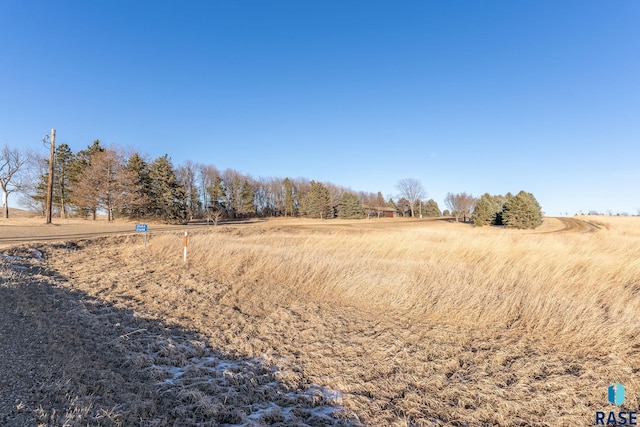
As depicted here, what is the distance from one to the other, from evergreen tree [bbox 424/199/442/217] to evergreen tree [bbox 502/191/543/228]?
50.5m

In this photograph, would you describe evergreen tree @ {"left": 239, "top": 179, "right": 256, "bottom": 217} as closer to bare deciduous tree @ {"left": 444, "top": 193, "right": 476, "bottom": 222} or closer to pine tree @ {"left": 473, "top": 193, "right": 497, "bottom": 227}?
pine tree @ {"left": 473, "top": 193, "right": 497, "bottom": 227}

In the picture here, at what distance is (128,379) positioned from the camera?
3.69 m

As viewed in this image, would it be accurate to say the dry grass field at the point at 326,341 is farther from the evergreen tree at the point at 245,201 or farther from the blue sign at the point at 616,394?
the evergreen tree at the point at 245,201

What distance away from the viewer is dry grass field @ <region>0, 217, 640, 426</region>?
321 centimetres

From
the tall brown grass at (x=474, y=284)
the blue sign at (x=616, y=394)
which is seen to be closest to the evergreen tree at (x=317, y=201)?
the tall brown grass at (x=474, y=284)

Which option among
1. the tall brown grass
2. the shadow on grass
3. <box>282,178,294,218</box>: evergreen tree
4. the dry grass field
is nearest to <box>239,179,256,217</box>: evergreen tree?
<box>282,178,294,218</box>: evergreen tree

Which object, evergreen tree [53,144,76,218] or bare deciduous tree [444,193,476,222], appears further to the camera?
bare deciduous tree [444,193,476,222]

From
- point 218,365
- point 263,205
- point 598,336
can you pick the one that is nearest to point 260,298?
point 218,365

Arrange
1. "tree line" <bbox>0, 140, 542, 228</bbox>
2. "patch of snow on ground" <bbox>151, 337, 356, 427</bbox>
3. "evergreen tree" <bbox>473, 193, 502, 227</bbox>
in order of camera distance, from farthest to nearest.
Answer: "evergreen tree" <bbox>473, 193, 502, 227</bbox>
"tree line" <bbox>0, 140, 542, 228</bbox>
"patch of snow on ground" <bbox>151, 337, 356, 427</bbox>

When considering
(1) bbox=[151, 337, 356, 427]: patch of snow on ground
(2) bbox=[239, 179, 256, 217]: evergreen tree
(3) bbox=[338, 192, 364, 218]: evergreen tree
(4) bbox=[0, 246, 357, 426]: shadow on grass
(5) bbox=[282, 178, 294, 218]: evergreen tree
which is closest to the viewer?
(4) bbox=[0, 246, 357, 426]: shadow on grass

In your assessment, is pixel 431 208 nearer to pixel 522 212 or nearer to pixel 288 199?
pixel 288 199

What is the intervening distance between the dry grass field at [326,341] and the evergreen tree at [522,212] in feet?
126

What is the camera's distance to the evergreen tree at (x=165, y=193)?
41.6 m

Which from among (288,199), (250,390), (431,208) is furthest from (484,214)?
(250,390)
